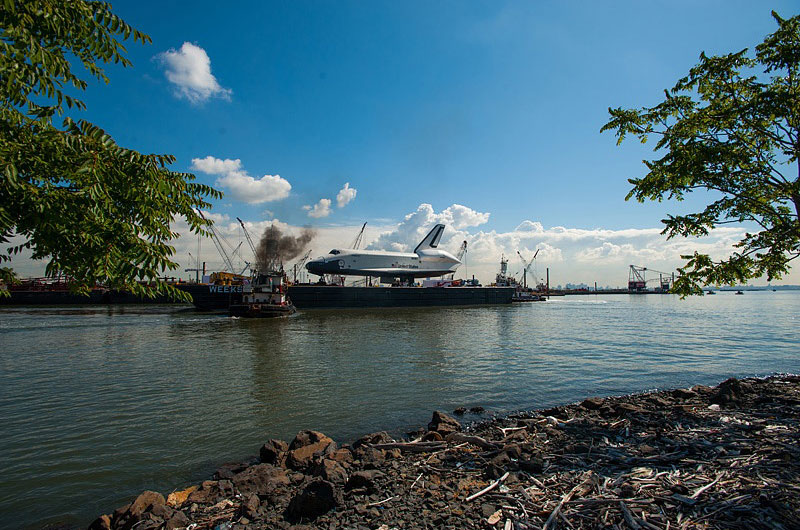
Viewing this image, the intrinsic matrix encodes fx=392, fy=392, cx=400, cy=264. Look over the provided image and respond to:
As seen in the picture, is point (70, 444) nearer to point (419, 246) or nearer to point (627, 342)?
point (627, 342)

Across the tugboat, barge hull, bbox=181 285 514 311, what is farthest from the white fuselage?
the tugboat

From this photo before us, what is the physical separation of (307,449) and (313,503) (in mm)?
2725

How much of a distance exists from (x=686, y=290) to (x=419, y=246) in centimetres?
10144

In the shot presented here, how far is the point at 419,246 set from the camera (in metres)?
109

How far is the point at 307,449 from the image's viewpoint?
7855mm

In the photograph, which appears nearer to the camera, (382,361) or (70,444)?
(70,444)

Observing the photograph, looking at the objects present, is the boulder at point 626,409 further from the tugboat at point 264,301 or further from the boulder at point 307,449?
the tugboat at point 264,301

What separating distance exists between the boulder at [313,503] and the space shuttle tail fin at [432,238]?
103 meters

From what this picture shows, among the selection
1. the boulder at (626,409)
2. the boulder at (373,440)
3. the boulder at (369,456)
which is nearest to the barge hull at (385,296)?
the boulder at (373,440)

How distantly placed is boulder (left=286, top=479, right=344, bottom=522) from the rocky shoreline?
0.02m

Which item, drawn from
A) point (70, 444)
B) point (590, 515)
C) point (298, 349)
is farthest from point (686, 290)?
point (298, 349)

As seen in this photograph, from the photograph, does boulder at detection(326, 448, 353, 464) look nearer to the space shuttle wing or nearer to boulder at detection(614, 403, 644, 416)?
boulder at detection(614, 403, 644, 416)

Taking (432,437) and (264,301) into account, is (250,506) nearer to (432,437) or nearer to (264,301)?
(432,437)

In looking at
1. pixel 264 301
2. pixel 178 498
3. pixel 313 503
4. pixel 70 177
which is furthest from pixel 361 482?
pixel 264 301
